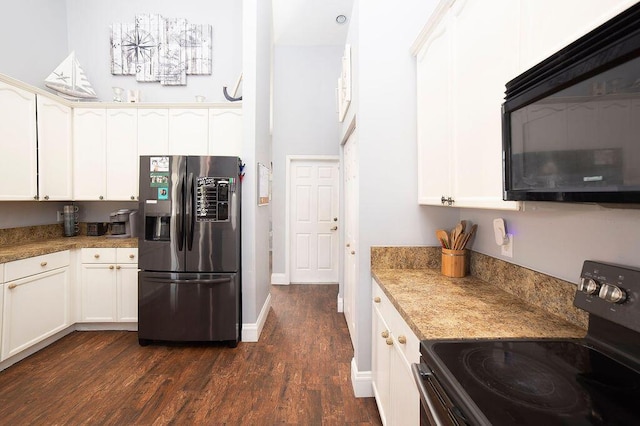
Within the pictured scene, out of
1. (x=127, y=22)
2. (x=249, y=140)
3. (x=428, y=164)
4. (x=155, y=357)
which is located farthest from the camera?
(x=127, y=22)

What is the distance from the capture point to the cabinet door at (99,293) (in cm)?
305

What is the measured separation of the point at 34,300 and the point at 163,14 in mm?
3372

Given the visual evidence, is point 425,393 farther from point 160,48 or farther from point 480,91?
point 160,48

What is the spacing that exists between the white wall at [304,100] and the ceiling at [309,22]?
15cm

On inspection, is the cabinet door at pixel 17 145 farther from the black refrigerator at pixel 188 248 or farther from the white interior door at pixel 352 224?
the white interior door at pixel 352 224

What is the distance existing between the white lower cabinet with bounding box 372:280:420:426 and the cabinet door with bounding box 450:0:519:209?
627 mm

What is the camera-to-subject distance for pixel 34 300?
260 cm

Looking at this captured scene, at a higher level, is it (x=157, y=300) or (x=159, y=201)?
(x=159, y=201)

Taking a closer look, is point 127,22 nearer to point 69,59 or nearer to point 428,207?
point 69,59

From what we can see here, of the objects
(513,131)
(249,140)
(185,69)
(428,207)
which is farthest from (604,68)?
(185,69)

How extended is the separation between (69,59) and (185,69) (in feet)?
3.81

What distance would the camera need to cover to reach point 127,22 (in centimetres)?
362

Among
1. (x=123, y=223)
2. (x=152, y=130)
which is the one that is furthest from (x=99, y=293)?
(x=152, y=130)

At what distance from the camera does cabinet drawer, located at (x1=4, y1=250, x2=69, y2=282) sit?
7.86 feet
